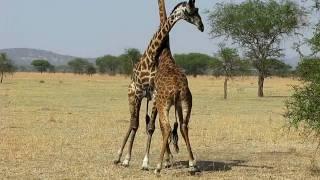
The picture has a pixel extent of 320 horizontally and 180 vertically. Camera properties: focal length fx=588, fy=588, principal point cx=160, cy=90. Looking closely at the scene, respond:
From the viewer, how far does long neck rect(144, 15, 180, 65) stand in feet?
39.3

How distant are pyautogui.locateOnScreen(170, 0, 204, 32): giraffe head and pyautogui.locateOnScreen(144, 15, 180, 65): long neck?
30cm

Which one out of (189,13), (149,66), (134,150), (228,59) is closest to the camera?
(189,13)

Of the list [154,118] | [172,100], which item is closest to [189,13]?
[172,100]

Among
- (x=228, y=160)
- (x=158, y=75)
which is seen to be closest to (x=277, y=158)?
(x=228, y=160)

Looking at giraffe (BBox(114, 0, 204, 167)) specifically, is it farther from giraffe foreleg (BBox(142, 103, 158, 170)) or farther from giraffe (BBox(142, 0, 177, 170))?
giraffe foreleg (BBox(142, 103, 158, 170))

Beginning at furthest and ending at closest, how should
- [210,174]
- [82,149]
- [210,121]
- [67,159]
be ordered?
[210,121]
[82,149]
[67,159]
[210,174]

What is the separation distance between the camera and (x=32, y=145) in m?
14.8

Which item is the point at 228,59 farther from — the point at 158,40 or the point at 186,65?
the point at 186,65

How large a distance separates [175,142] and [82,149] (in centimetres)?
338

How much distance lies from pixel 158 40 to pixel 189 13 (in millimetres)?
1025

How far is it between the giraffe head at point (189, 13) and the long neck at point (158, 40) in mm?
297

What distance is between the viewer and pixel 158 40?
12156 millimetres

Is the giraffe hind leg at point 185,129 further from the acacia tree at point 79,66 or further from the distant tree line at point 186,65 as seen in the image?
the acacia tree at point 79,66

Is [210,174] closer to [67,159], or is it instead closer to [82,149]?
[67,159]
